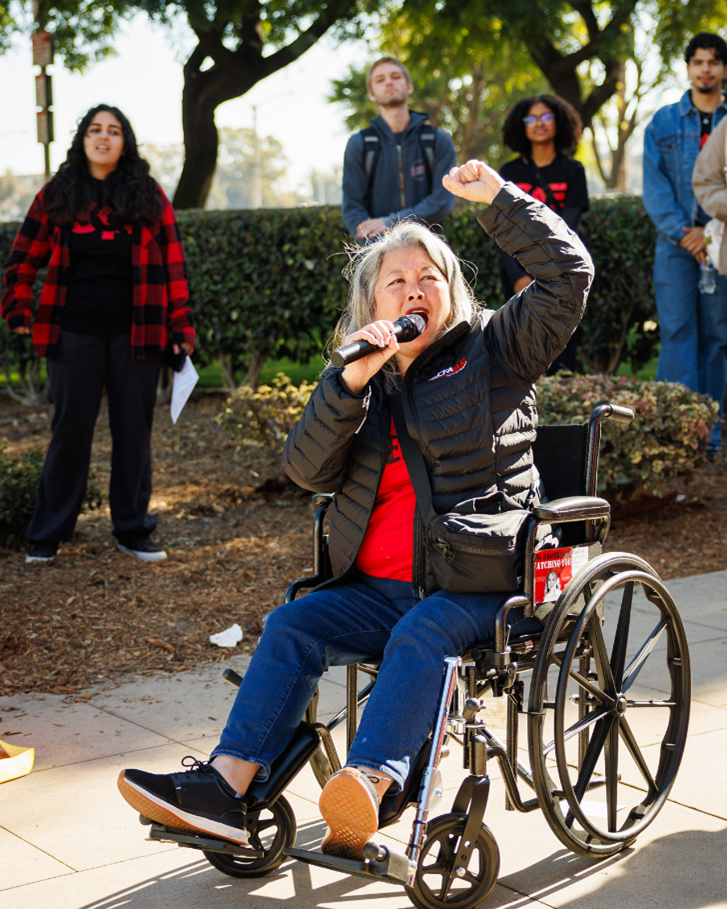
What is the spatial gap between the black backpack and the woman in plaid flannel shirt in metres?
1.52

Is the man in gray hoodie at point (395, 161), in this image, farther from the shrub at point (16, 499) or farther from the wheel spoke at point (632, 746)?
the wheel spoke at point (632, 746)

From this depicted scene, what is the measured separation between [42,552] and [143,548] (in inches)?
19.1

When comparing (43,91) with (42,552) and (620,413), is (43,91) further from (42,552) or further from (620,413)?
(620,413)

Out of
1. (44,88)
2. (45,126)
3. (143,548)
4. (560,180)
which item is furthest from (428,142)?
(44,88)

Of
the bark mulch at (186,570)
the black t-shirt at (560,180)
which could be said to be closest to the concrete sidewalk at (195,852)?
the bark mulch at (186,570)

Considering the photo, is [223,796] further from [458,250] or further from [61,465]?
[458,250]

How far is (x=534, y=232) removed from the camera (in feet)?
8.83

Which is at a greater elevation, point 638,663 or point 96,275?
point 96,275

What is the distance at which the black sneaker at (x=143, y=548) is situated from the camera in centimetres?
539

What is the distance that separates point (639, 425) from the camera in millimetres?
5414

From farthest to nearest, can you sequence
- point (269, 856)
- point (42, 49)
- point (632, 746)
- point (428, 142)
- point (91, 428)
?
point (42, 49)
point (428, 142)
point (91, 428)
point (632, 746)
point (269, 856)

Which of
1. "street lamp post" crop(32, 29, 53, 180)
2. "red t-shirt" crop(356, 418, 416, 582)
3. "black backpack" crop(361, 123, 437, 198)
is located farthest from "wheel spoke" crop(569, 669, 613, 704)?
"street lamp post" crop(32, 29, 53, 180)

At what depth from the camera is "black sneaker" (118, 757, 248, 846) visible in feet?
7.65

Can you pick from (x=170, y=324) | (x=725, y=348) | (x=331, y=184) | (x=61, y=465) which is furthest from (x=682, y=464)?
(x=331, y=184)
